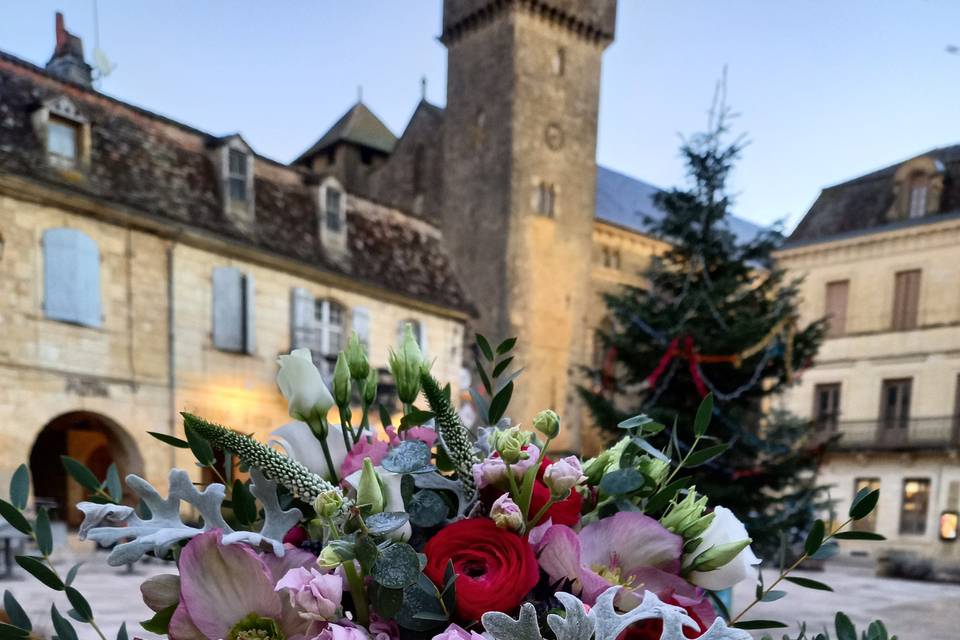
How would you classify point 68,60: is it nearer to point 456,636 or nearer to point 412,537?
point 412,537

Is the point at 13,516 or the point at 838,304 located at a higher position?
the point at 13,516

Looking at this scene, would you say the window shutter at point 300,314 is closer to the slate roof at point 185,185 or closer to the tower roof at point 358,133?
the slate roof at point 185,185

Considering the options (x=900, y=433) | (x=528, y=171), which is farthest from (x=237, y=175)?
(x=900, y=433)

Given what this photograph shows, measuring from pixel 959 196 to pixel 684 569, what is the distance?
1927 centimetres

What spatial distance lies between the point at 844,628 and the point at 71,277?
9297mm

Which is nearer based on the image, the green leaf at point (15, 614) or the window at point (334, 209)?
the green leaf at point (15, 614)

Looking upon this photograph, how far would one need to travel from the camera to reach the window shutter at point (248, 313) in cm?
953

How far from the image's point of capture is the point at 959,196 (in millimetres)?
15352

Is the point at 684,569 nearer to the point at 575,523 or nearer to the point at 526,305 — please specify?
the point at 575,523

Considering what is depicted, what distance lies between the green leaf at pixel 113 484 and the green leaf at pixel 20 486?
0.09 m

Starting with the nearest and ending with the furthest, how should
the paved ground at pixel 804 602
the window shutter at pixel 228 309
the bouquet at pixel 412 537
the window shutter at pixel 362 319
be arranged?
the bouquet at pixel 412 537
the paved ground at pixel 804 602
the window shutter at pixel 228 309
the window shutter at pixel 362 319

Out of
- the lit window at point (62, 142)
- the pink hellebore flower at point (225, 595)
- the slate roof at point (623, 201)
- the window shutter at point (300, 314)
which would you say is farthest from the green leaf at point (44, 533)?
the slate roof at point (623, 201)

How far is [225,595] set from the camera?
2.24 ft

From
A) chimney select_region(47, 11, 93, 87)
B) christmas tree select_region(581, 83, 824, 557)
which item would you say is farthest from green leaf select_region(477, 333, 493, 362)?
chimney select_region(47, 11, 93, 87)
